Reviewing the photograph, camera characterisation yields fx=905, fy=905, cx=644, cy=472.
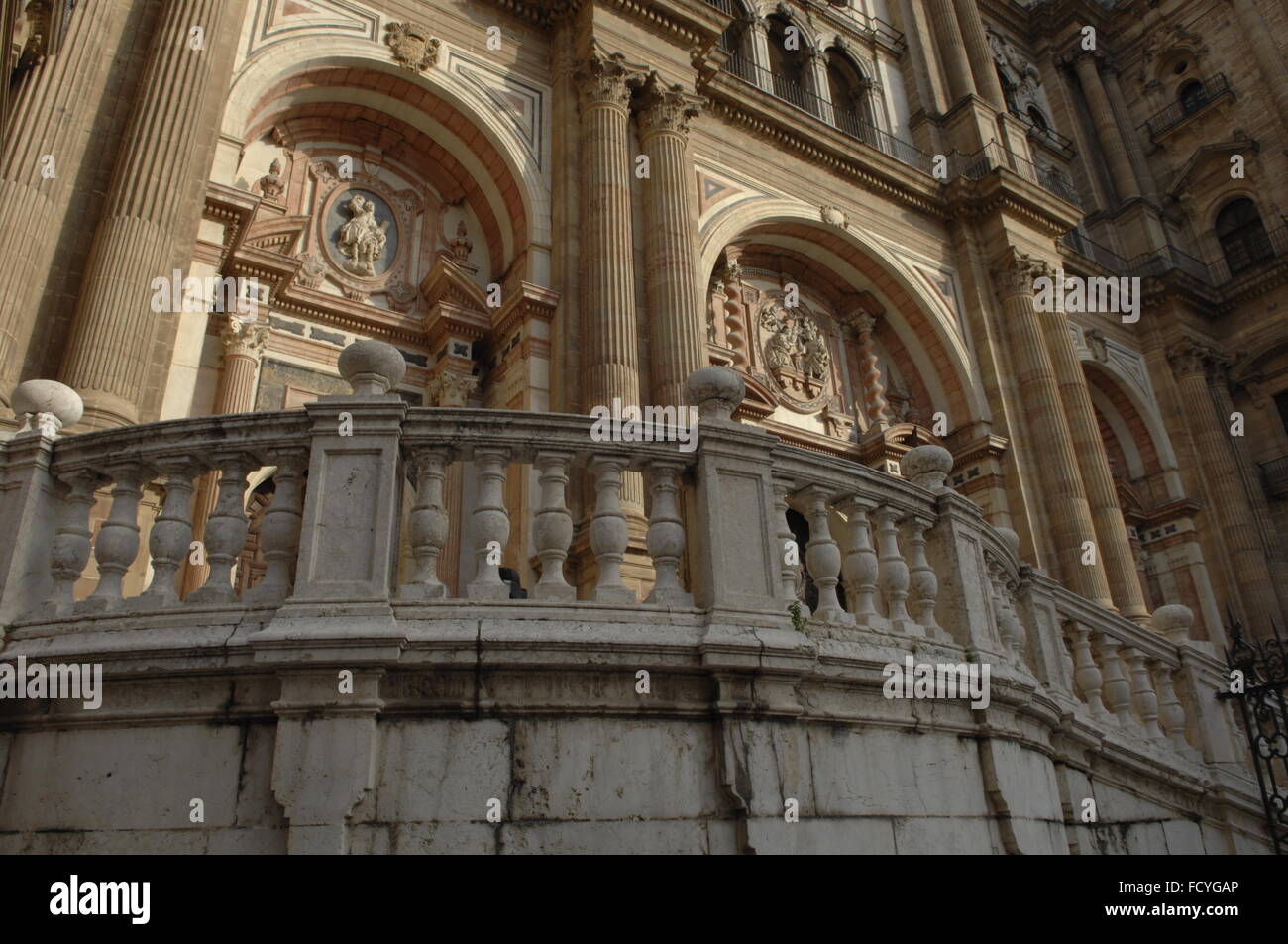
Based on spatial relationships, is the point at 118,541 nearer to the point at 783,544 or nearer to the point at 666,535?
the point at 666,535

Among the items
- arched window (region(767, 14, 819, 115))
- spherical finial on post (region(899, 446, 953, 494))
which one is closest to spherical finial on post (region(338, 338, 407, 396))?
spherical finial on post (region(899, 446, 953, 494))

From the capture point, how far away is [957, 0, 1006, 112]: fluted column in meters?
22.3

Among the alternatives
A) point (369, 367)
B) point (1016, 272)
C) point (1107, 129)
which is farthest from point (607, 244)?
point (1107, 129)

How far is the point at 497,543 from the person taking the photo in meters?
4.94

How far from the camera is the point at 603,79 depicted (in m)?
13.7

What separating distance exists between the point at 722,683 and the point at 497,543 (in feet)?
4.66

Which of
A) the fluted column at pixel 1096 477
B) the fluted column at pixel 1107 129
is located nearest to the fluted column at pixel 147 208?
the fluted column at pixel 1096 477

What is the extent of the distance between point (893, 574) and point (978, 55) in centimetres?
2142

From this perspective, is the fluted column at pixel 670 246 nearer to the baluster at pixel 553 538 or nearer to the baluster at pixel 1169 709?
the baluster at pixel 1169 709

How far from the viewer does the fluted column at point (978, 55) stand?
2230 centimetres

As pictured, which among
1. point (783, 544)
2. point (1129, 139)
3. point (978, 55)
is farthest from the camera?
point (1129, 139)

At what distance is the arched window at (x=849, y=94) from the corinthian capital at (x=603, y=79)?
864 centimetres

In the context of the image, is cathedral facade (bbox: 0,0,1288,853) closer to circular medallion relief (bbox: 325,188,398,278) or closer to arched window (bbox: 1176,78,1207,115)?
circular medallion relief (bbox: 325,188,398,278)
